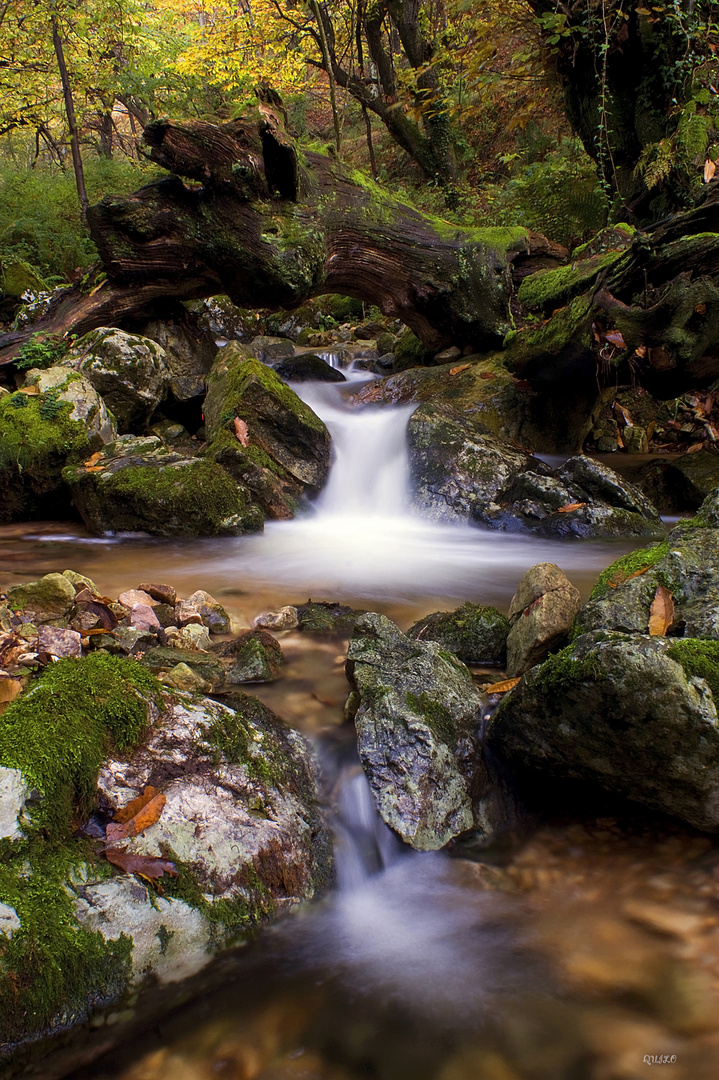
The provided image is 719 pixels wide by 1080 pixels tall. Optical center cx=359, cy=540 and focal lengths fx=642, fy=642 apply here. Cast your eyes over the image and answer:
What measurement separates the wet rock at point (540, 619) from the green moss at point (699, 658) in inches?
32.3

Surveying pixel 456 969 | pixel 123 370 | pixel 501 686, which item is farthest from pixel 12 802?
pixel 123 370

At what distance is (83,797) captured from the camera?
1869mm

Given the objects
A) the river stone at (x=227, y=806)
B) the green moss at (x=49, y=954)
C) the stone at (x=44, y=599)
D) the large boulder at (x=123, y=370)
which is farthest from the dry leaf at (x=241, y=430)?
the green moss at (x=49, y=954)

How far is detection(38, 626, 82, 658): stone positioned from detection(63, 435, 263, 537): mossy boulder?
3226 mm

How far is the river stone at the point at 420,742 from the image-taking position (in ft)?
7.74

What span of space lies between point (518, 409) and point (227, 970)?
7606 mm

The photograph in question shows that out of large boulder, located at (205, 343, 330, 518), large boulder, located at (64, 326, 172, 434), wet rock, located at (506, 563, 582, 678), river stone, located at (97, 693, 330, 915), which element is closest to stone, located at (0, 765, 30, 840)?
river stone, located at (97, 693, 330, 915)

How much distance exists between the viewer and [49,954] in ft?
4.98

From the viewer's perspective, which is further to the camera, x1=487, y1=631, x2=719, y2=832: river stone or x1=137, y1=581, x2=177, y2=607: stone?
x1=137, y1=581, x2=177, y2=607: stone

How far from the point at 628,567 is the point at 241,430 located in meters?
4.81

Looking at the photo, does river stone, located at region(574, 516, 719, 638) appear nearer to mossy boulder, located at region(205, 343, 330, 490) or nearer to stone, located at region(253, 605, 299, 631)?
stone, located at region(253, 605, 299, 631)

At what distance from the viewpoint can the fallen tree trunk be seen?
23.9 feet

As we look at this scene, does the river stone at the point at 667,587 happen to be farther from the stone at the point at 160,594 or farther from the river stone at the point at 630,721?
the stone at the point at 160,594

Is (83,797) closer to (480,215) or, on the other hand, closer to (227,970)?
(227,970)
